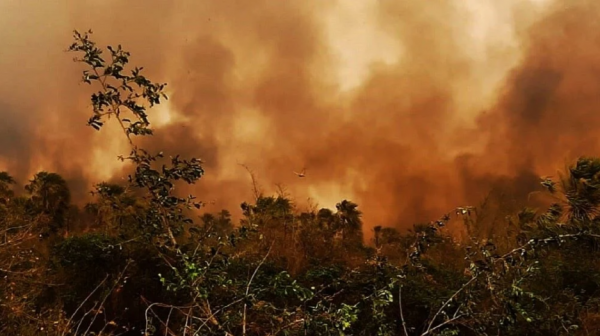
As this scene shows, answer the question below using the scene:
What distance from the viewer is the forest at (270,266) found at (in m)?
4.59

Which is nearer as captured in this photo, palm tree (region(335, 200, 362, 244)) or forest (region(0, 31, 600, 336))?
forest (region(0, 31, 600, 336))

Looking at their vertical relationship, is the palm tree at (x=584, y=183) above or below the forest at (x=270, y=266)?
above

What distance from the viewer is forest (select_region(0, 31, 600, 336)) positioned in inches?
181

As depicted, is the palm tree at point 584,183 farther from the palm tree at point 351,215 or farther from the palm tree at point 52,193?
the palm tree at point 52,193

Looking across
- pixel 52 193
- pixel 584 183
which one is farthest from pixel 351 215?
pixel 52 193

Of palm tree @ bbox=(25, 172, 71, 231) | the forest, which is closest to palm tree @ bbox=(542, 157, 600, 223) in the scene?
the forest

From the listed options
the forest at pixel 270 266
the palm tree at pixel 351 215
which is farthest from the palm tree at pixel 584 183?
the palm tree at pixel 351 215

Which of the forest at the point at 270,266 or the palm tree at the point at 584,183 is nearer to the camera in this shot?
the forest at the point at 270,266

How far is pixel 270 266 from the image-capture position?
13.9 metres

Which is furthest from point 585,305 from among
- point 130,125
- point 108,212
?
point 108,212

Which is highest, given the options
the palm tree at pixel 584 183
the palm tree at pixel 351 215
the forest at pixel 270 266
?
the palm tree at pixel 351 215

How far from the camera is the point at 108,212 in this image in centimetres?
2117

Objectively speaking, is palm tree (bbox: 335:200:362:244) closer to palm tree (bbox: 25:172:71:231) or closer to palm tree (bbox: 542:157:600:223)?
palm tree (bbox: 542:157:600:223)

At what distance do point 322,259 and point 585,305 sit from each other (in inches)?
273
